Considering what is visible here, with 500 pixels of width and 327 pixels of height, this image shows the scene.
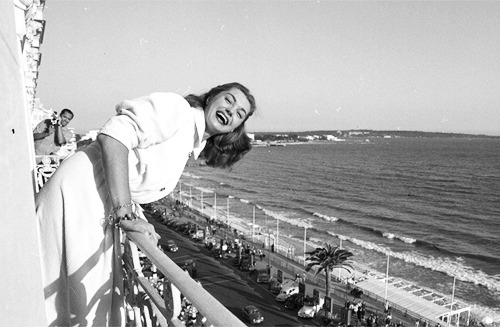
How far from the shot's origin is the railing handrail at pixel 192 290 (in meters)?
0.85

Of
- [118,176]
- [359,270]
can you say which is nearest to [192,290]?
[118,176]

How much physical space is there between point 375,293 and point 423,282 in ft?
21.8

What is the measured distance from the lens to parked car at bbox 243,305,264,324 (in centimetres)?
1861

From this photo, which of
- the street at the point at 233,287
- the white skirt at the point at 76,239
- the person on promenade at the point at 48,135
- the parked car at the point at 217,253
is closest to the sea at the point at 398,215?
the person on promenade at the point at 48,135

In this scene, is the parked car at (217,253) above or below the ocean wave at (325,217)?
above

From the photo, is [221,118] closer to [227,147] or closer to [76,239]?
[227,147]

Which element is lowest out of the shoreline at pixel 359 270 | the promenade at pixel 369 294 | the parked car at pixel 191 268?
the shoreline at pixel 359 270

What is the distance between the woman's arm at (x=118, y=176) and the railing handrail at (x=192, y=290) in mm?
39

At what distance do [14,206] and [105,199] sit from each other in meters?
0.85

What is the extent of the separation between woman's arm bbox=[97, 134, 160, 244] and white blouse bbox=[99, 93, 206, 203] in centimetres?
3

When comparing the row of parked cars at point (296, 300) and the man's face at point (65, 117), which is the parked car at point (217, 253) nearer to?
the row of parked cars at point (296, 300)

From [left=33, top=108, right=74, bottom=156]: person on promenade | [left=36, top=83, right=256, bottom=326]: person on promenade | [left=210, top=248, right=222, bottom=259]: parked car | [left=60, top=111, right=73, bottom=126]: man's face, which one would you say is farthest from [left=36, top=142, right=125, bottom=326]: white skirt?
[left=210, top=248, right=222, bottom=259]: parked car

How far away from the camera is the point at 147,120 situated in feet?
4.98

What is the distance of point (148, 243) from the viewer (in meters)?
1.36
